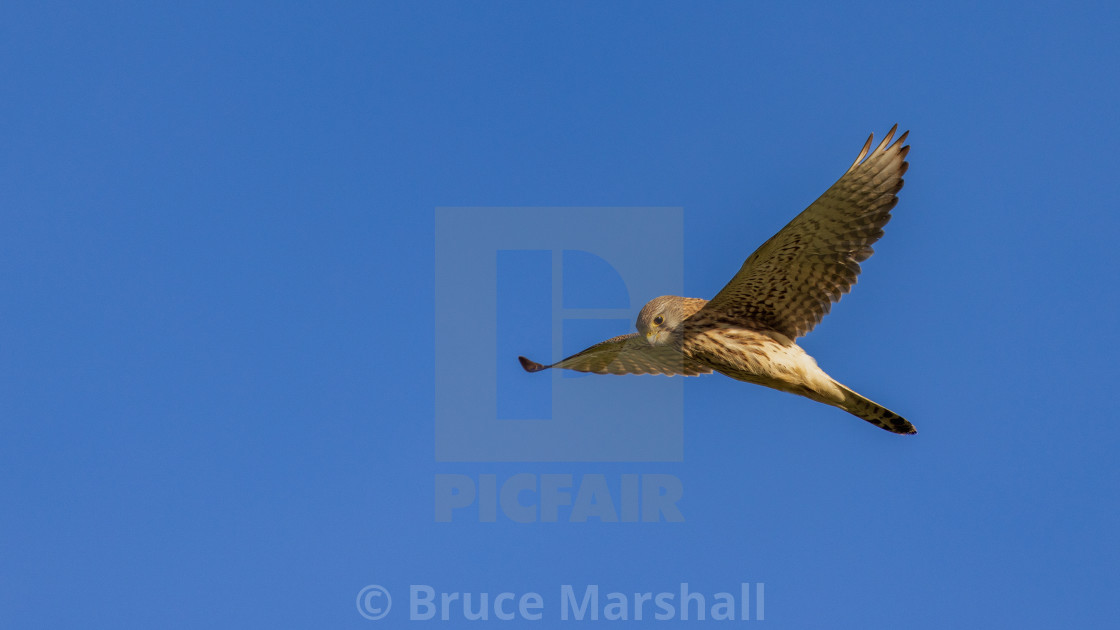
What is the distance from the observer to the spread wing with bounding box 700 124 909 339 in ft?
24.7

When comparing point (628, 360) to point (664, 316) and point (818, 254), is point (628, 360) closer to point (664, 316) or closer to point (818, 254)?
point (664, 316)

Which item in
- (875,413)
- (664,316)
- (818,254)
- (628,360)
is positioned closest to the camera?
(818,254)

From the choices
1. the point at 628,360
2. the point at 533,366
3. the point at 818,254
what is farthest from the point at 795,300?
the point at 533,366

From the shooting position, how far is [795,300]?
8.20m

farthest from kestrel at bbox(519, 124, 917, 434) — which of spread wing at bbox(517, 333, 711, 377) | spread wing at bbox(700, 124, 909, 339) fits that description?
spread wing at bbox(517, 333, 711, 377)

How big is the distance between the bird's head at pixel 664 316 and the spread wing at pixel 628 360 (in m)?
0.29

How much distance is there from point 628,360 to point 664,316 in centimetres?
168

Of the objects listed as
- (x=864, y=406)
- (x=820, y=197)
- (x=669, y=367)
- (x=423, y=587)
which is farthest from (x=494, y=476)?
(x=820, y=197)

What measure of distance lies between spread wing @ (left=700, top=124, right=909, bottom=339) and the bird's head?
0.70ft

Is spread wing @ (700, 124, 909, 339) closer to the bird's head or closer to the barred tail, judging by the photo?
the bird's head

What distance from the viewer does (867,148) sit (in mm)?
7488

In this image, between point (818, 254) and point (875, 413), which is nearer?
point (818, 254)

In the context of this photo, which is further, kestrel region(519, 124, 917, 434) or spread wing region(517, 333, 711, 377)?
spread wing region(517, 333, 711, 377)

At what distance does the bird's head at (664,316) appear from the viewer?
8344 millimetres
